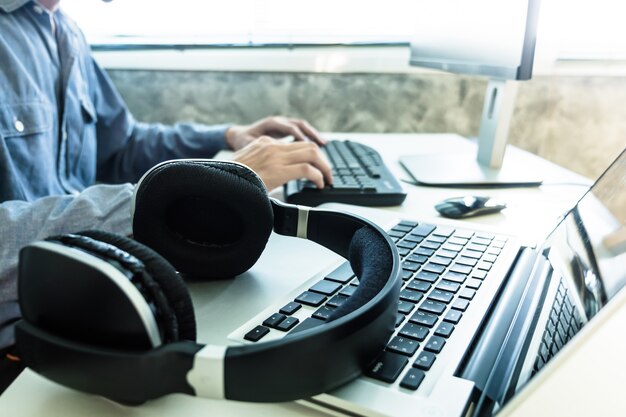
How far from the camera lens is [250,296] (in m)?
0.38

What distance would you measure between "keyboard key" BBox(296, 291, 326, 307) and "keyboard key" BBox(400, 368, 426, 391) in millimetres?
93

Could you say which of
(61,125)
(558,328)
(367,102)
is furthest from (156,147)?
(558,328)

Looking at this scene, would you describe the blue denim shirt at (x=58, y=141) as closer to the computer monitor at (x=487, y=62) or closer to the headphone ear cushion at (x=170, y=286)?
the headphone ear cushion at (x=170, y=286)

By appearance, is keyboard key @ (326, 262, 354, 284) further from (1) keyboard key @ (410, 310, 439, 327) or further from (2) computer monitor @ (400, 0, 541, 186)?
(2) computer monitor @ (400, 0, 541, 186)

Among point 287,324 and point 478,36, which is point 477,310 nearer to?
point 287,324

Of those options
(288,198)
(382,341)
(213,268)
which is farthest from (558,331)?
(288,198)

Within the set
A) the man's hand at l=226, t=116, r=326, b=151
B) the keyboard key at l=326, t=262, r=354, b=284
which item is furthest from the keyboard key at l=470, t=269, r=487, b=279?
the man's hand at l=226, t=116, r=326, b=151

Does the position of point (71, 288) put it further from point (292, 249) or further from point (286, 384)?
point (292, 249)

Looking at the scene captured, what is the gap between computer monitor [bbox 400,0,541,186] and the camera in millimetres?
684

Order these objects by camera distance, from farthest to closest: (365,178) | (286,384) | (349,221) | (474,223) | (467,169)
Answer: (467,169), (365,178), (474,223), (349,221), (286,384)

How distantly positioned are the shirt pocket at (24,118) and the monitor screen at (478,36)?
0.71m

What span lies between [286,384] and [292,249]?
0.82 ft

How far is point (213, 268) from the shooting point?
1.30 feet

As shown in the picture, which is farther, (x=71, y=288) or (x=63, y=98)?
(x=63, y=98)
